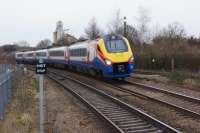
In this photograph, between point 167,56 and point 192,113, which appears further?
point 167,56

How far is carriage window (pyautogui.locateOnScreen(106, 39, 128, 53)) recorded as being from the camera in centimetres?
2789

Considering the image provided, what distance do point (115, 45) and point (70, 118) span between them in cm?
1384

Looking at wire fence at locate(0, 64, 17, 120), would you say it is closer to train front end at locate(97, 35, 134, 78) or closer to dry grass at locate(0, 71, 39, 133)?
dry grass at locate(0, 71, 39, 133)

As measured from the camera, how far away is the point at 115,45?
28281mm

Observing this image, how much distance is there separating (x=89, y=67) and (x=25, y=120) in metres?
18.0

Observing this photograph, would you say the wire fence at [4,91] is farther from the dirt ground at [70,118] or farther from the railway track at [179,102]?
the railway track at [179,102]

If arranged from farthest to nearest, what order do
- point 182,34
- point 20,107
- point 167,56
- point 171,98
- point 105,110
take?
point 182,34
point 167,56
point 171,98
point 20,107
point 105,110

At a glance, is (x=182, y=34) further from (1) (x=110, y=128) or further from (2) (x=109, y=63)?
(1) (x=110, y=128)

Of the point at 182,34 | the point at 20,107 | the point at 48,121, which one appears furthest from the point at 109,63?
the point at 182,34

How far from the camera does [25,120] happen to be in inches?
547

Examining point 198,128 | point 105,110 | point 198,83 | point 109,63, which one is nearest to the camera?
point 198,128

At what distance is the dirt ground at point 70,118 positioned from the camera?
12789mm

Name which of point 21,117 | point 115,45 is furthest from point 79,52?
point 21,117

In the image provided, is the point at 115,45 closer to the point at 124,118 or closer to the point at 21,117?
the point at 124,118
